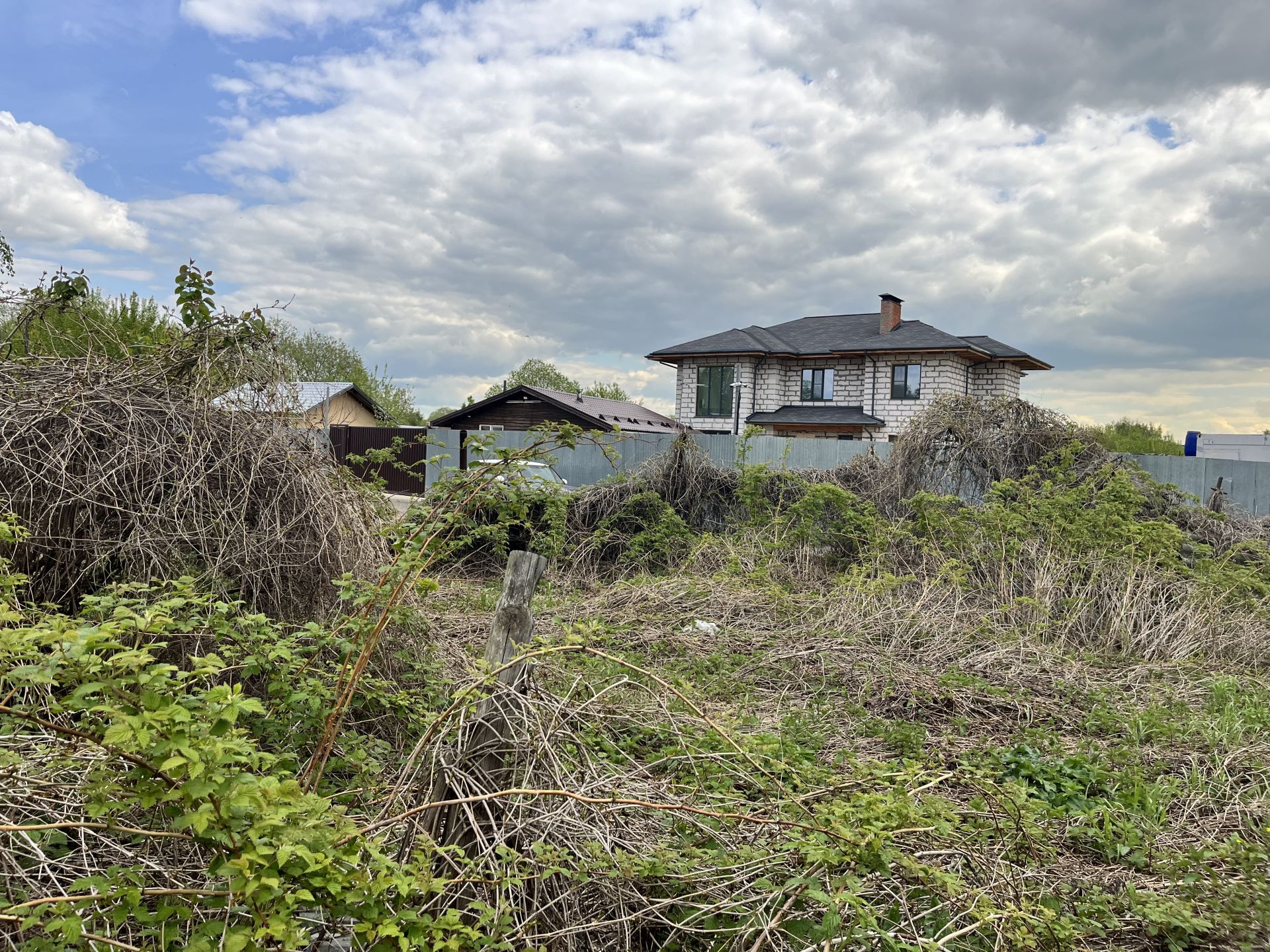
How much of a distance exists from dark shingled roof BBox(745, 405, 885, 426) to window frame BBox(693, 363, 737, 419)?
106 cm

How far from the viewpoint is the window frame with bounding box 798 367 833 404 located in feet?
97.0

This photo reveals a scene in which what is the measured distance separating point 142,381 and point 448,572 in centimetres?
528

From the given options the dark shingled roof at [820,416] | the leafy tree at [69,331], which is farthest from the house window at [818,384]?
the leafy tree at [69,331]

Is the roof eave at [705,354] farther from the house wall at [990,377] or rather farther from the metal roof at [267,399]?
the metal roof at [267,399]

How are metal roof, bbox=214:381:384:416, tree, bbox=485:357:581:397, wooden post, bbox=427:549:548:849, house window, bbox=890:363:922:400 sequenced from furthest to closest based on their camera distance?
tree, bbox=485:357:581:397 → house window, bbox=890:363:922:400 → metal roof, bbox=214:381:384:416 → wooden post, bbox=427:549:548:849

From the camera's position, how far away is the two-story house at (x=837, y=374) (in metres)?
27.5

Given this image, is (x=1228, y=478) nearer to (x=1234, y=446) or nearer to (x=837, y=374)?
(x=1234, y=446)

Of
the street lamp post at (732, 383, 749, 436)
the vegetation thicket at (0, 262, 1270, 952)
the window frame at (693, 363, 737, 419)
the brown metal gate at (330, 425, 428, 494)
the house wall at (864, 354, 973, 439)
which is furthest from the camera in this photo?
the window frame at (693, 363, 737, 419)

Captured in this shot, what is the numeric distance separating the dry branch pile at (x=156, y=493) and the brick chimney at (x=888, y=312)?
27.2 meters

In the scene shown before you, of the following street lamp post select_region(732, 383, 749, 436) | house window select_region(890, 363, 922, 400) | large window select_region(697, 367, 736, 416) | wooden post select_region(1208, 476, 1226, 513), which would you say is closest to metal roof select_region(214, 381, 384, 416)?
wooden post select_region(1208, 476, 1226, 513)

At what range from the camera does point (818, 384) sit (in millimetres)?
29938

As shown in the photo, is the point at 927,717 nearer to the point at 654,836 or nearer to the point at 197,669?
the point at 654,836

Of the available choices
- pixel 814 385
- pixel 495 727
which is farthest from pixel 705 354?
pixel 495 727

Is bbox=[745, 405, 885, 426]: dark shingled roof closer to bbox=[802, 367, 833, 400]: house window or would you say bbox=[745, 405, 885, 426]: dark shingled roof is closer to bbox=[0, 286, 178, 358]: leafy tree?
bbox=[802, 367, 833, 400]: house window
